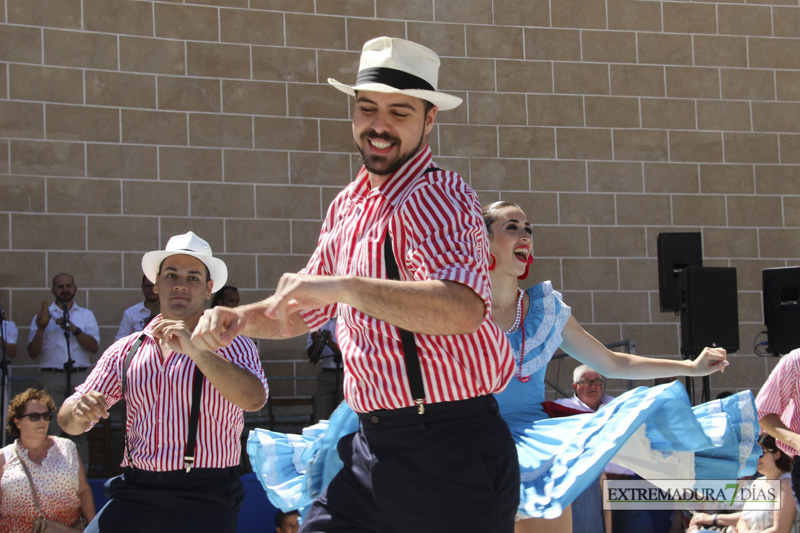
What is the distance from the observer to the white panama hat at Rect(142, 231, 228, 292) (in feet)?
14.4

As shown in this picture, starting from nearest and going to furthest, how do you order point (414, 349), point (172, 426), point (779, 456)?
point (414, 349)
point (172, 426)
point (779, 456)

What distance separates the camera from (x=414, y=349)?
2527mm

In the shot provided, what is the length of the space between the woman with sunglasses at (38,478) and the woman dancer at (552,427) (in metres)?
3.38

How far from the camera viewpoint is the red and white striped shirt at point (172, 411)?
3.93m

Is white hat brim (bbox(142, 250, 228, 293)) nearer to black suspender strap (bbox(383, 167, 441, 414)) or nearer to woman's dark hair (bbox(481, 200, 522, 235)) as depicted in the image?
woman's dark hair (bbox(481, 200, 522, 235))

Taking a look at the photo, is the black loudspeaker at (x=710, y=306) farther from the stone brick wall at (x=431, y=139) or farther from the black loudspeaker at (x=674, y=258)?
the stone brick wall at (x=431, y=139)

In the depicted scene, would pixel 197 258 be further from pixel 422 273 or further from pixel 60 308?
pixel 60 308

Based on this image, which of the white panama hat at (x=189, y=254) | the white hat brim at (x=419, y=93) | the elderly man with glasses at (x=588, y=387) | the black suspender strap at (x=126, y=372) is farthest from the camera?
the elderly man with glasses at (x=588, y=387)

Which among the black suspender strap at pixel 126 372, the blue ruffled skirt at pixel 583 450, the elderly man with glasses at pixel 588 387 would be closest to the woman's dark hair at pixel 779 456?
the elderly man with glasses at pixel 588 387

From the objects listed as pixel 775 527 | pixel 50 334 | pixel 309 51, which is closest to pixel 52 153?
pixel 50 334

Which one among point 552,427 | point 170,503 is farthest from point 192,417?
point 552,427

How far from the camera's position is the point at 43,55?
10125 millimetres

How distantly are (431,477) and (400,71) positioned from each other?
1.16 metres

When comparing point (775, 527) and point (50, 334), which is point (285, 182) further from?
point (775, 527)
